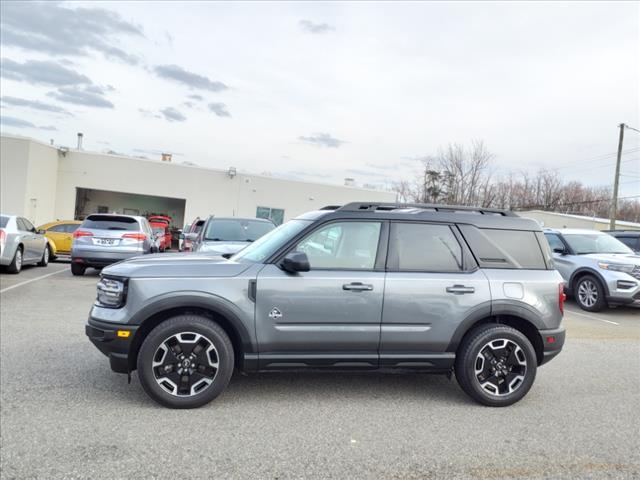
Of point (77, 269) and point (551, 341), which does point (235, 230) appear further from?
point (551, 341)

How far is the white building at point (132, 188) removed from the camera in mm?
24375

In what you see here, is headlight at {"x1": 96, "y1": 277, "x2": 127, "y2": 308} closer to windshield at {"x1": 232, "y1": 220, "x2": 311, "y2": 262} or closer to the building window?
windshield at {"x1": 232, "y1": 220, "x2": 311, "y2": 262}

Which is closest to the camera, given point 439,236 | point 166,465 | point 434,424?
point 166,465

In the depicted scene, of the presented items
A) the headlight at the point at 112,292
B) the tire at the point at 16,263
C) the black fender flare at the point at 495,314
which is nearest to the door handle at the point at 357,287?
the black fender flare at the point at 495,314

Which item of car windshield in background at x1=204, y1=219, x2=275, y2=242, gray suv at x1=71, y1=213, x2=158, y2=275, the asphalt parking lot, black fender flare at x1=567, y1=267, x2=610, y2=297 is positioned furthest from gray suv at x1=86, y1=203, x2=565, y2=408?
gray suv at x1=71, y1=213, x2=158, y2=275

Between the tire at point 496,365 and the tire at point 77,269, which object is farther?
the tire at point 77,269

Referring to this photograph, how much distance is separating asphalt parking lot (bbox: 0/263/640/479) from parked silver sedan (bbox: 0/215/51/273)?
727 centimetres

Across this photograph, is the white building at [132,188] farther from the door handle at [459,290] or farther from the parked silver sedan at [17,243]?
the door handle at [459,290]

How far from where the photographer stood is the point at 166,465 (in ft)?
10.7

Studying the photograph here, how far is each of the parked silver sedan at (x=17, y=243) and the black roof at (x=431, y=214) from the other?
1024cm

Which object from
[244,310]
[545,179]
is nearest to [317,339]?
[244,310]

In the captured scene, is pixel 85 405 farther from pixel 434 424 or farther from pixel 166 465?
pixel 434 424

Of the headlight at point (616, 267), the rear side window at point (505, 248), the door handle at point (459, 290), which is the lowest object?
the door handle at point (459, 290)

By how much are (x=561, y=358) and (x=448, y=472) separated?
151 inches
